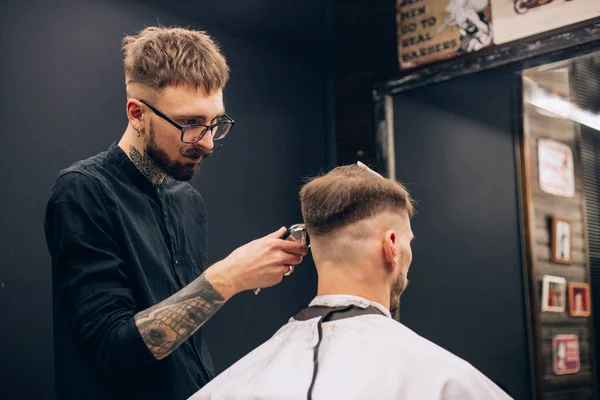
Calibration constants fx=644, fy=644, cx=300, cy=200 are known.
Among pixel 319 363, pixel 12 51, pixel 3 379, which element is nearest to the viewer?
pixel 319 363

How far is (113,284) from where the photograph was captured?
162 centimetres

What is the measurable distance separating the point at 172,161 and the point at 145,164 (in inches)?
3.3

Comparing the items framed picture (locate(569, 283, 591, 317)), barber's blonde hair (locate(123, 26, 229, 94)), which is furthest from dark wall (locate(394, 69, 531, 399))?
barber's blonde hair (locate(123, 26, 229, 94))

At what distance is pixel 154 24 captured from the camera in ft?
9.24

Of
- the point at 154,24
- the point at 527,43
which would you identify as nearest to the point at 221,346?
the point at 154,24

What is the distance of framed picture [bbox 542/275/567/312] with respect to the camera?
3717mm

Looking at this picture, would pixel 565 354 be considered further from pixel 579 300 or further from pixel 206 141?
pixel 206 141

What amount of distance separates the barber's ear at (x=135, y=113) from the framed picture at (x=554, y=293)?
2714 mm

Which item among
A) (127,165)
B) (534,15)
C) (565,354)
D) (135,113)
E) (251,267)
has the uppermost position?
(534,15)

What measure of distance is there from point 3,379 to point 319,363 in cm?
132

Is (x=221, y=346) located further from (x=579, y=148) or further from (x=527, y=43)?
(x=579, y=148)

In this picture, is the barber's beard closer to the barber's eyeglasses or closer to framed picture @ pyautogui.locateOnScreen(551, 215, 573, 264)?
the barber's eyeglasses

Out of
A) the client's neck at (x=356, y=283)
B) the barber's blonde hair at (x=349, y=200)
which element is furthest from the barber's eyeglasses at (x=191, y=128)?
the client's neck at (x=356, y=283)

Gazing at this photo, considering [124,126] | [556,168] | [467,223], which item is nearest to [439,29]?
Result: [467,223]
